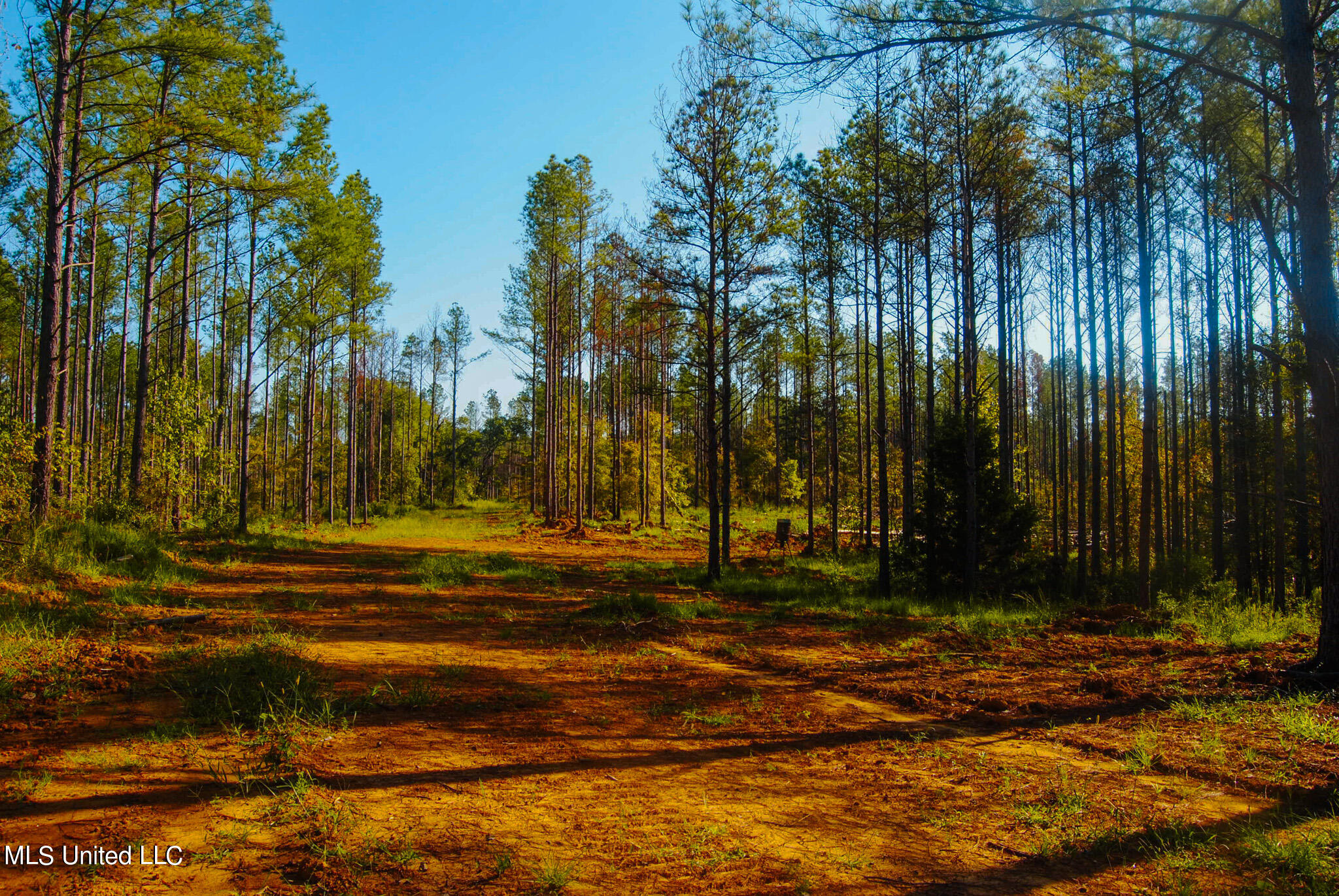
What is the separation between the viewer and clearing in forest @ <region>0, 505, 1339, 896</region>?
9.41 feet

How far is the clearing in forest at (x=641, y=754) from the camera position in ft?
9.41

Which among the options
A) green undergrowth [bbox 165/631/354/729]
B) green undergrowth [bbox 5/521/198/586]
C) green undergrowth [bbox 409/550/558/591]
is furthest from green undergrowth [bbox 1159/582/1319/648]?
green undergrowth [bbox 5/521/198/586]

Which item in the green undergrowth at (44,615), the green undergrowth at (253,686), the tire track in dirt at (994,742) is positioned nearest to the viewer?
the tire track in dirt at (994,742)

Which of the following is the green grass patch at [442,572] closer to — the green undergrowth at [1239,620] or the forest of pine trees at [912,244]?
the forest of pine trees at [912,244]

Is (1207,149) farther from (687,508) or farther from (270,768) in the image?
(687,508)

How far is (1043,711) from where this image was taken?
5.37 meters

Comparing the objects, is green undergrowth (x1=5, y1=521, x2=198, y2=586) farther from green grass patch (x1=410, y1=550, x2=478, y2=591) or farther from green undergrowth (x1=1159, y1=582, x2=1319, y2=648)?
green undergrowth (x1=1159, y1=582, x2=1319, y2=648)

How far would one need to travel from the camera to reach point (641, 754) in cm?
434

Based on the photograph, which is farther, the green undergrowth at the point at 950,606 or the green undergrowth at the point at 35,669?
the green undergrowth at the point at 950,606

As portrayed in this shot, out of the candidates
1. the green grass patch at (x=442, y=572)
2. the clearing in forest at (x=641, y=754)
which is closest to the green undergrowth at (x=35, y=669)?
the clearing in forest at (x=641, y=754)

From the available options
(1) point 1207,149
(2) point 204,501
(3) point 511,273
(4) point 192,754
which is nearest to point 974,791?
(4) point 192,754

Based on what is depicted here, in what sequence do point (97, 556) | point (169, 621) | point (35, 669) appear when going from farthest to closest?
point (97, 556), point (169, 621), point (35, 669)

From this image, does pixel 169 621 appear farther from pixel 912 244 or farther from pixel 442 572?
pixel 912 244

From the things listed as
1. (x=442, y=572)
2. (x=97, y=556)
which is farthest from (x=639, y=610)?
(x=97, y=556)
